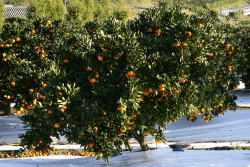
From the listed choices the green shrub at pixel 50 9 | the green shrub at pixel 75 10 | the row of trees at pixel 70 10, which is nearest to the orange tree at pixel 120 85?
the row of trees at pixel 70 10

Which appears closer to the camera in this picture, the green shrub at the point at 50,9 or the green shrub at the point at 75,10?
the green shrub at the point at 50,9

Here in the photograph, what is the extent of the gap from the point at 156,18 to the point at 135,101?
7.00ft

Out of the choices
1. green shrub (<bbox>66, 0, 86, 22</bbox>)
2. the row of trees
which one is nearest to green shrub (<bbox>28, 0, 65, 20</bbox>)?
the row of trees

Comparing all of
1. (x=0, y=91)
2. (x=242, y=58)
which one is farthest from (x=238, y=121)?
(x=0, y=91)

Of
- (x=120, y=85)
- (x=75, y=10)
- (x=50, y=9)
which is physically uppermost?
(x=75, y=10)

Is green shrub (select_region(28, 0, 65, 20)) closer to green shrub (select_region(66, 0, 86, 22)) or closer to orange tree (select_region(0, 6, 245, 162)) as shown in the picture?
green shrub (select_region(66, 0, 86, 22))

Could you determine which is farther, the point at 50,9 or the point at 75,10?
the point at 75,10

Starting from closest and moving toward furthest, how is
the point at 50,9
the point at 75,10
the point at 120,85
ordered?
the point at 120,85, the point at 50,9, the point at 75,10

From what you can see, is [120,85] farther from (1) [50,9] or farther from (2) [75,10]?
(2) [75,10]

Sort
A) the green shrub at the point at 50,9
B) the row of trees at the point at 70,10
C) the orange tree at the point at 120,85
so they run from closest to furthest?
the orange tree at the point at 120,85 → the green shrub at the point at 50,9 → the row of trees at the point at 70,10

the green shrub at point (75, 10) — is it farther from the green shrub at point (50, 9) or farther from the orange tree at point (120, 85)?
the orange tree at point (120, 85)

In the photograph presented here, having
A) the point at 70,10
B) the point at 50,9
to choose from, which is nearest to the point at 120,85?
the point at 50,9

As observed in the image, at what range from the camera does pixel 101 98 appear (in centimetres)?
410

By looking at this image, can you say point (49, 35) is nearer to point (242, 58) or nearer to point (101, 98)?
point (101, 98)
